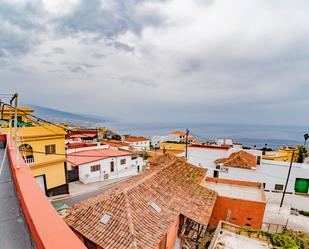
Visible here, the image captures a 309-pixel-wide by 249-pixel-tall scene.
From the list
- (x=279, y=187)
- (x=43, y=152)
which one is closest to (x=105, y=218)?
(x=43, y=152)

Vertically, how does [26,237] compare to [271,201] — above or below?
above

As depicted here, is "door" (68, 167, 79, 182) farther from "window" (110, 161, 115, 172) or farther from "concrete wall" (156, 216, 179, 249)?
"concrete wall" (156, 216, 179, 249)

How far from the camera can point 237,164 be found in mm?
19062

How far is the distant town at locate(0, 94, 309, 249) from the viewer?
7.22 ft

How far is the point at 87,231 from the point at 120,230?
1.49 metres

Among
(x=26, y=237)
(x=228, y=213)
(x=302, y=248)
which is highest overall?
(x=26, y=237)

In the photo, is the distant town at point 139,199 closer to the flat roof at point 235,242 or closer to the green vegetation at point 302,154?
the flat roof at point 235,242

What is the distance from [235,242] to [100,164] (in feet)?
51.5

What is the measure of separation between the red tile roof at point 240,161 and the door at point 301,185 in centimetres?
420

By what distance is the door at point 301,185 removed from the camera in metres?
18.5

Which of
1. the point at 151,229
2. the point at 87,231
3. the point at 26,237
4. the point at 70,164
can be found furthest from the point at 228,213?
the point at 70,164

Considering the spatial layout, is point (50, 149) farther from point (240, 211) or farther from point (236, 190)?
point (236, 190)

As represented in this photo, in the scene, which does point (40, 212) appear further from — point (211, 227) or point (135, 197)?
point (211, 227)

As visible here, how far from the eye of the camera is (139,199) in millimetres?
9375
